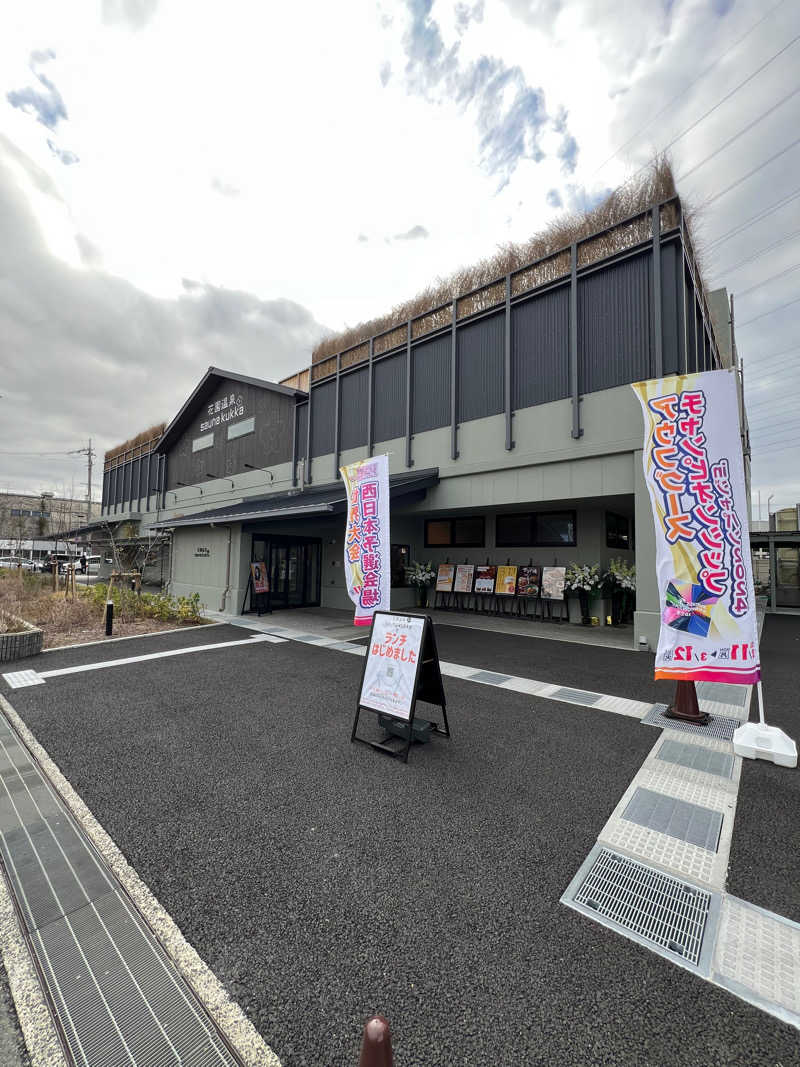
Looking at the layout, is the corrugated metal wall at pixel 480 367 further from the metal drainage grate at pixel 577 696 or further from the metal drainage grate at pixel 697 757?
the metal drainage grate at pixel 697 757

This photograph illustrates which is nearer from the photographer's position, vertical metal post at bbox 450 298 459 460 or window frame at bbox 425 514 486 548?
vertical metal post at bbox 450 298 459 460

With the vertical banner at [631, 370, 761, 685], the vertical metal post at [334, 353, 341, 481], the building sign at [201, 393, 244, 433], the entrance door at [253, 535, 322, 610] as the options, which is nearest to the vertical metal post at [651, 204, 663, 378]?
the vertical banner at [631, 370, 761, 685]

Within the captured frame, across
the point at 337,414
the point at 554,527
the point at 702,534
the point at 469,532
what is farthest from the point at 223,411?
the point at 702,534

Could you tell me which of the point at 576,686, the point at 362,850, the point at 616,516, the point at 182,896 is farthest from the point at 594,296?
the point at 182,896

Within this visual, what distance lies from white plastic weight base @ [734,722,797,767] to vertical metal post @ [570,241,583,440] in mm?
6702

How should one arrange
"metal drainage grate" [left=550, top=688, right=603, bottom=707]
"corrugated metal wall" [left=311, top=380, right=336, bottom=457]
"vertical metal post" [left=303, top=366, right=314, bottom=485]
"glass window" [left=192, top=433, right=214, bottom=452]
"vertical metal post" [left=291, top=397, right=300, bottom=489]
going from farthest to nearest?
"glass window" [left=192, top=433, right=214, bottom=452] < "vertical metal post" [left=291, top=397, right=300, bottom=489] < "vertical metal post" [left=303, top=366, right=314, bottom=485] < "corrugated metal wall" [left=311, top=380, right=336, bottom=457] < "metal drainage grate" [left=550, top=688, right=603, bottom=707]

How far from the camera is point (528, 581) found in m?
12.1

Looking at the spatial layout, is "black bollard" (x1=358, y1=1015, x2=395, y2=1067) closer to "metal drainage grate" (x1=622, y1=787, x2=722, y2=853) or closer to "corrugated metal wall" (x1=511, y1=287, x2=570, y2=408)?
"metal drainage grate" (x1=622, y1=787, x2=722, y2=853)

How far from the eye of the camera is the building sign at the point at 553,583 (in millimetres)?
11398

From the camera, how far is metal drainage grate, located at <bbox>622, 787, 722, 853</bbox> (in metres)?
2.89

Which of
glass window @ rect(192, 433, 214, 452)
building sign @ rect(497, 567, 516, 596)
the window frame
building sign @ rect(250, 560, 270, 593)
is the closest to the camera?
building sign @ rect(497, 567, 516, 596)

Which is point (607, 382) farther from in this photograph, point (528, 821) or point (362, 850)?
point (362, 850)

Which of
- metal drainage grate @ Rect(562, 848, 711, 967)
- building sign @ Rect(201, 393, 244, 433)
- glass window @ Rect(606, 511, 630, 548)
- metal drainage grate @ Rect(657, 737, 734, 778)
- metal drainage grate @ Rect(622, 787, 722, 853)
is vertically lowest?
metal drainage grate @ Rect(562, 848, 711, 967)

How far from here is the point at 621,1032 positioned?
165 cm
